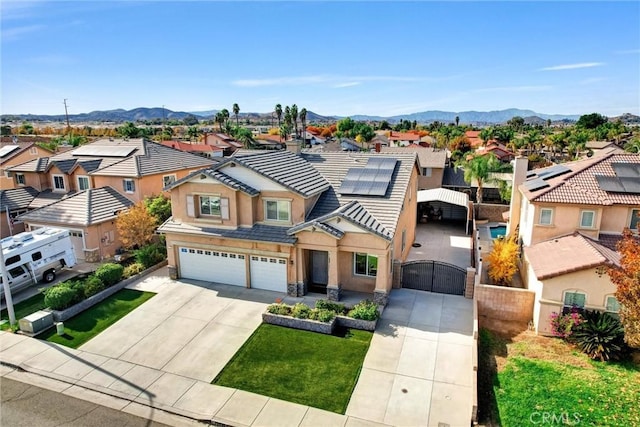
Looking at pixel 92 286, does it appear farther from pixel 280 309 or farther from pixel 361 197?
pixel 361 197

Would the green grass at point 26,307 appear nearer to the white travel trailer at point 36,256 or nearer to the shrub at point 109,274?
the white travel trailer at point 36,256

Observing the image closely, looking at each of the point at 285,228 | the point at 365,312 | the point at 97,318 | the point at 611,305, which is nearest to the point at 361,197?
the point at 285,228

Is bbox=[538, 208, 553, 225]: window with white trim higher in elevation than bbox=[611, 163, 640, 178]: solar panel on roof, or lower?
lower

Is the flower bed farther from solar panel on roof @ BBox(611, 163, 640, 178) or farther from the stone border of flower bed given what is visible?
solar panel on roof @ BBox(611, 163, 640, 178)

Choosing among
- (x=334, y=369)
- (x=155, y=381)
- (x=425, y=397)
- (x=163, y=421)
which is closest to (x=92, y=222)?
(x=155, y=381)

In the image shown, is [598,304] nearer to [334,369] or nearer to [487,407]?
[487,407]

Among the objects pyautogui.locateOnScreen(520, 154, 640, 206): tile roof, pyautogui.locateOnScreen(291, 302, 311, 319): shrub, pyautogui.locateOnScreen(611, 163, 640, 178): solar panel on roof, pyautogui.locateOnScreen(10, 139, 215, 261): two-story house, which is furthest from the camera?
pyautogui.locateOnScreen(10, 139, 215, 261): two-story house

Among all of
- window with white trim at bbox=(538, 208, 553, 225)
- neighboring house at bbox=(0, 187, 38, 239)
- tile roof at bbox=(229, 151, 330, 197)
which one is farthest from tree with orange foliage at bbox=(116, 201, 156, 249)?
window with white trim at bbox=(538, 208, 553, 225)
